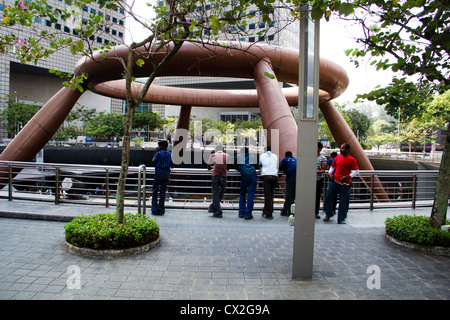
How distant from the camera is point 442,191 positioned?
5.58m

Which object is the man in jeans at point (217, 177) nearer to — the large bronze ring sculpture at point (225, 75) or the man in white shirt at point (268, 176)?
the man in white shirt at point (268, 176)

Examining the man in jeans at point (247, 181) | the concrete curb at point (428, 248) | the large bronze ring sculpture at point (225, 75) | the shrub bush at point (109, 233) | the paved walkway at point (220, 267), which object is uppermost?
the large bronze ring sculpture at point (225, 75)

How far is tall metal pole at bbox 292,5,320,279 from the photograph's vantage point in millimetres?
4195

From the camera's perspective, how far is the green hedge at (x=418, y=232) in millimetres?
5438

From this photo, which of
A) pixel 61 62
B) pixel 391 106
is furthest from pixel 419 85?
pixel 61 62

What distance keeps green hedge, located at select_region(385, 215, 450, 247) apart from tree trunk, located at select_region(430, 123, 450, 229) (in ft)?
0.62

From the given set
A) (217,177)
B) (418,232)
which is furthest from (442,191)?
(217,177)

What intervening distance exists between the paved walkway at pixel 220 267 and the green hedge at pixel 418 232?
0.78 feet

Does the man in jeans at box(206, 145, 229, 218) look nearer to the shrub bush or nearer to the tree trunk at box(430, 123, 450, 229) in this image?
the shrub bush

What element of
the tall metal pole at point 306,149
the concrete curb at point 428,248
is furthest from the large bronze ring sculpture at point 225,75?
the concrete curb at point 428,248

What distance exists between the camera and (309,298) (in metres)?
3.70

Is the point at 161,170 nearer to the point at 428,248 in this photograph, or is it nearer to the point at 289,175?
the point at 289,175

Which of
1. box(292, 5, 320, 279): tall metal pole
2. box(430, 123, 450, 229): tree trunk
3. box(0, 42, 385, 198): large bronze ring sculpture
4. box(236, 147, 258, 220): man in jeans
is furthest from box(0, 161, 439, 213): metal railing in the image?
box(0, 42, 385, 198): large bronze ring sculpture
